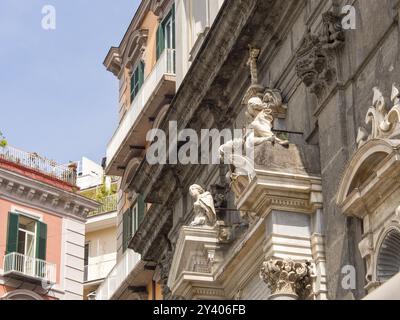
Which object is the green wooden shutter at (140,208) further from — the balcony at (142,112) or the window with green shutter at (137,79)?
the window with green shutter at (137,79)

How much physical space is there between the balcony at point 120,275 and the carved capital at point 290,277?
1320 cm

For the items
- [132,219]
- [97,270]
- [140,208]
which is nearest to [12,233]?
[132,219]

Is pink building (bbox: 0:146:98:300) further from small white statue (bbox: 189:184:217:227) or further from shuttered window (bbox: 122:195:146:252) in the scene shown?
small white statue (bbox: 189:184:217:227)

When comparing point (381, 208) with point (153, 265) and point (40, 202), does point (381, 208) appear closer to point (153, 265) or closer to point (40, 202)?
point (153, 265)

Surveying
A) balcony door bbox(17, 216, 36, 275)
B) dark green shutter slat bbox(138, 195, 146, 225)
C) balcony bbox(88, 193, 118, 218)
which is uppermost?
balcony bbox(88, 193, 118, 218)

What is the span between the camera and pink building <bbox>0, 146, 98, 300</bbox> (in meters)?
38.0

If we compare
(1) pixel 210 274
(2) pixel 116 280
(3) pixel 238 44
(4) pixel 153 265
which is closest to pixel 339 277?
(1) pixel 210 274

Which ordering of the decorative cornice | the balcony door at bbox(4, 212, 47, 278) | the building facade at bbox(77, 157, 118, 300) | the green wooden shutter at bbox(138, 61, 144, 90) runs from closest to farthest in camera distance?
the green wooden shutter at bbox(138, 61, 144, 90) → the balcony door at bbox(4, 212, 47, 278) → the decorative cornice → the building facade at bbox(77, 157, 118, 300)

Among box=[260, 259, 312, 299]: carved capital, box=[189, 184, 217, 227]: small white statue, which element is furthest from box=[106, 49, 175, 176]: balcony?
box=[260, 259, 312, 299]: carved capital

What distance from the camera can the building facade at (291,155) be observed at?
16156 mm

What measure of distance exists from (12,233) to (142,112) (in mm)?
9207

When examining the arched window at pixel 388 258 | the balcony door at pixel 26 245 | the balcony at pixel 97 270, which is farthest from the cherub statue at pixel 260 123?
the balcony at pixel 97 270

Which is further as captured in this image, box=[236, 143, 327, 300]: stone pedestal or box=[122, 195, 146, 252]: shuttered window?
box=[122, 195, 146, 252]: shuttered window
